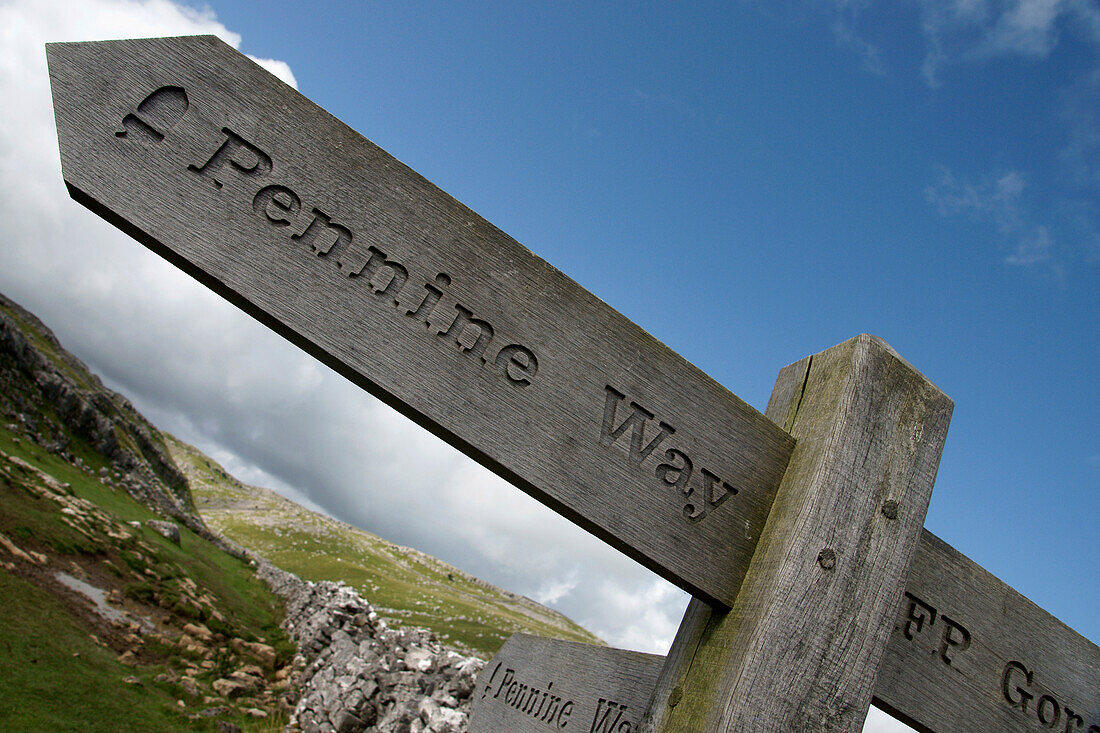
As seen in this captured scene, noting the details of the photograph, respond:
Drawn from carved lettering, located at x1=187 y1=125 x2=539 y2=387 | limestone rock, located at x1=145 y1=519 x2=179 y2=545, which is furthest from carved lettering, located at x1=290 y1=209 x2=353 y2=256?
limestone rock, located at x1=145 y1=519 x2=179 y2=545

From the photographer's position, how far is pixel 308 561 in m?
40.8

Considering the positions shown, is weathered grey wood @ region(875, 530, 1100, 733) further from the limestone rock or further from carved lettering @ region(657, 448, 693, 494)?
the limestone rock

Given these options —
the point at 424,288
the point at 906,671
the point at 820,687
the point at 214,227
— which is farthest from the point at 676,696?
the point at 214,227

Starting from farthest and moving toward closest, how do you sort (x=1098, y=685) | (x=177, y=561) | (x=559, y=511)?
(x=177, y=561) < (x=1098, y=685) < (x=559, y=511)

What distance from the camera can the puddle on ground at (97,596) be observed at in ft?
30.1

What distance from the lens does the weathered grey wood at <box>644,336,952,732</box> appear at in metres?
1.42

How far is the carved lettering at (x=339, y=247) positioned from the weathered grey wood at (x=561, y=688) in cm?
187

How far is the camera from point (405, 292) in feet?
4.95

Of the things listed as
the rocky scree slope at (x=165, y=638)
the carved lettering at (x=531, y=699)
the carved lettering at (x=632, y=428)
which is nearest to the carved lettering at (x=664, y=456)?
the carved lettering at (x=632, y=428)

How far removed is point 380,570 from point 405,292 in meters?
52.8

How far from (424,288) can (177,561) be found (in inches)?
650

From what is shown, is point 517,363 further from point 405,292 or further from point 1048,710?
point 1048,710

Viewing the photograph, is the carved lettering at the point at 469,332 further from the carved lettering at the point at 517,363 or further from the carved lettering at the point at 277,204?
the carved lettering at the point at 277,204

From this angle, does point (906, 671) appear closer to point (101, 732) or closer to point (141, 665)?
point (101, 732)
